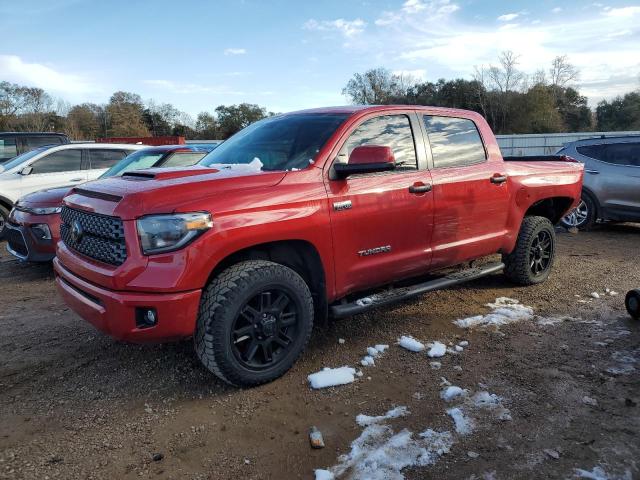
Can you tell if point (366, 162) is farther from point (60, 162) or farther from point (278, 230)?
point (60, 162)

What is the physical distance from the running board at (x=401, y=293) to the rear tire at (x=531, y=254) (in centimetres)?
28

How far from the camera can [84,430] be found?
2842 millimetres

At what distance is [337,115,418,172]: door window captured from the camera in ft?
12.4

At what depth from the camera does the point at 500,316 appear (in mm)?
4527

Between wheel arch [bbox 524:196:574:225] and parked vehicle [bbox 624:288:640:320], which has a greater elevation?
wheel arch [bbox 524:196:574:225]

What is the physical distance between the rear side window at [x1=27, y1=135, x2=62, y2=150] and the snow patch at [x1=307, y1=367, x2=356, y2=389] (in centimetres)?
1117

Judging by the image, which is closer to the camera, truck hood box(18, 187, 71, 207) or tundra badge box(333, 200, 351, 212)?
tundra badge box(333, 200, 351, 212)

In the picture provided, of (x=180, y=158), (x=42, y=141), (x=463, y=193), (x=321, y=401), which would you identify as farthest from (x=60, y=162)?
(x=321, y=401)

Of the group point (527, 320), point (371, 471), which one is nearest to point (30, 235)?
point (371, 471)

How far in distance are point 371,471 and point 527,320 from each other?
2.62 metres

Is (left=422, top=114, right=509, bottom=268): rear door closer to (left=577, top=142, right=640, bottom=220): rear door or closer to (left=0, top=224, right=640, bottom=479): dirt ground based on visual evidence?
(left=0, top=224, right=640, bottom=479): dirt ground

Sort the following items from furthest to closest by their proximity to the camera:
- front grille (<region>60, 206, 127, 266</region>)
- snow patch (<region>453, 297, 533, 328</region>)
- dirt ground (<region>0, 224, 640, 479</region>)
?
1. snow patch (<region>453, 297, 533, 328</region>)
2. front grille (<region>60, 206, 127, 266</region>)
3. dirt ground (<region>0, 224, 640, 479</region>)

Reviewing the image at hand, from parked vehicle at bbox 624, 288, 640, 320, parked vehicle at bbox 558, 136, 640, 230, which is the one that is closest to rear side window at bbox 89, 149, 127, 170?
parked vehicle at bbox 624, 288, 640, 320

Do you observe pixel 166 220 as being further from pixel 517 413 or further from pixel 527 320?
pixel 527 320
